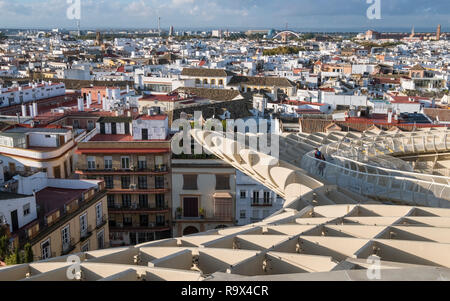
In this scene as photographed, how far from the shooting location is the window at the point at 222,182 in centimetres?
2442

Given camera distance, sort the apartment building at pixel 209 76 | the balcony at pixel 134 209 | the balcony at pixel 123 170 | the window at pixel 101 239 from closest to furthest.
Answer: the window at pixel 101 239 < the balcony at pixel 123 170 < the balcony at pixel 134 209 < the apartment building at pixel 209 76

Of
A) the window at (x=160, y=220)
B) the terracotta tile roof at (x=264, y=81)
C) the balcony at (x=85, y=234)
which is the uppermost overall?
the terracotta tile roof at (x=264, y=81)

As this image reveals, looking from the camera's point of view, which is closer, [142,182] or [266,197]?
[142,182]

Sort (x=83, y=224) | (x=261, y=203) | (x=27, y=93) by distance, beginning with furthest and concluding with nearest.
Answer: (x=27, y=93)
(x=261, y=203)
(x=83, y=224)

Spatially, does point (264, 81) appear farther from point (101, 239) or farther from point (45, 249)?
point (45, 249)

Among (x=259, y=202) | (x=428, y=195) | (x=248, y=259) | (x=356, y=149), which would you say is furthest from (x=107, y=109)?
(x=248, y=259)

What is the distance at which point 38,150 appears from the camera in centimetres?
2323

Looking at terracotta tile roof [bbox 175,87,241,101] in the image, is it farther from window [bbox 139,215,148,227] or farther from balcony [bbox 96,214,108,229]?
balcony [bbox 96,214,108,229]

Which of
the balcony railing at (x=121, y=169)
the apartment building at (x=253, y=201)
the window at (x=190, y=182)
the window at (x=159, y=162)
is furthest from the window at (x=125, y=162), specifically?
the apartment building at (x=253, y=201)

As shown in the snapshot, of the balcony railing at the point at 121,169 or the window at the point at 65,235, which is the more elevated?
the balcony railing at the point at 121,169

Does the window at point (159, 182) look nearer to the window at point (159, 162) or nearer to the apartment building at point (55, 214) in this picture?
the window at point (159, 162)

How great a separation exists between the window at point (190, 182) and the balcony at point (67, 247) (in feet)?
26.0

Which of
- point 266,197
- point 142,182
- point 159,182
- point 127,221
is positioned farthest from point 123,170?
point 266,197

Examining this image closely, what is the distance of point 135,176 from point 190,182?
2.75 meters
